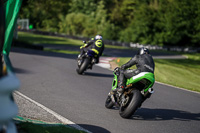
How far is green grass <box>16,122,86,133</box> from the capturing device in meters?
4.82

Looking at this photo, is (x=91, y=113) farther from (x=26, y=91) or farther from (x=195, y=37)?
A: (x=195, y=37)

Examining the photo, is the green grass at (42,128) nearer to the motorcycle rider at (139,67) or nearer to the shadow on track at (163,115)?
the motorcycle rider at (139,67)

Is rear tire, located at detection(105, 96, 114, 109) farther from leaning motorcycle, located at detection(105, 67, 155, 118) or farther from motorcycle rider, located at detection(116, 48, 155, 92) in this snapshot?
motorcycle rider, located at detection(116, 48, 155, 92)

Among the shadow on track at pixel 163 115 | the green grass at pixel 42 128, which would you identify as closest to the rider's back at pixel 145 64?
the shadow on track at pixel 163 115

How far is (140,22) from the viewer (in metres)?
61.3

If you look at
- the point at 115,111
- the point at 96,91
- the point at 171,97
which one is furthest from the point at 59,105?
the point at 171,97

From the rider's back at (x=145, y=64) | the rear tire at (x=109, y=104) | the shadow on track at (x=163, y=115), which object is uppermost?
the rider's back at (x=145, y=64)

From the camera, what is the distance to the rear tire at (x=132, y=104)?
6324 millimetres

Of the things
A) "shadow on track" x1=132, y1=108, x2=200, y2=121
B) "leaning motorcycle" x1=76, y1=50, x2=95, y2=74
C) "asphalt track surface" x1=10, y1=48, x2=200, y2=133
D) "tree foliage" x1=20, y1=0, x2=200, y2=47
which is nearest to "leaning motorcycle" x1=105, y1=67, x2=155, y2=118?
"asphalt track surface" x1=10, y1=48, x2=200, y2=133

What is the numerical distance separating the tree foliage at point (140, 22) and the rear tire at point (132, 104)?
34.0 meters

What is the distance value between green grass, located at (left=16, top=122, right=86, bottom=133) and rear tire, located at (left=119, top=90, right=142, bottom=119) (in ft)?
4.98

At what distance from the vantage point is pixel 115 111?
756cm

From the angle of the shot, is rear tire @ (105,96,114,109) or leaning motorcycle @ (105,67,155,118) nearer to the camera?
leaning motorcycle @ (105,67,155,118)

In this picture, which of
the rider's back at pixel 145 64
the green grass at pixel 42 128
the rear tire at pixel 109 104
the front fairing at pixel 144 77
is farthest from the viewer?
the rear tire at pixel 109 104
